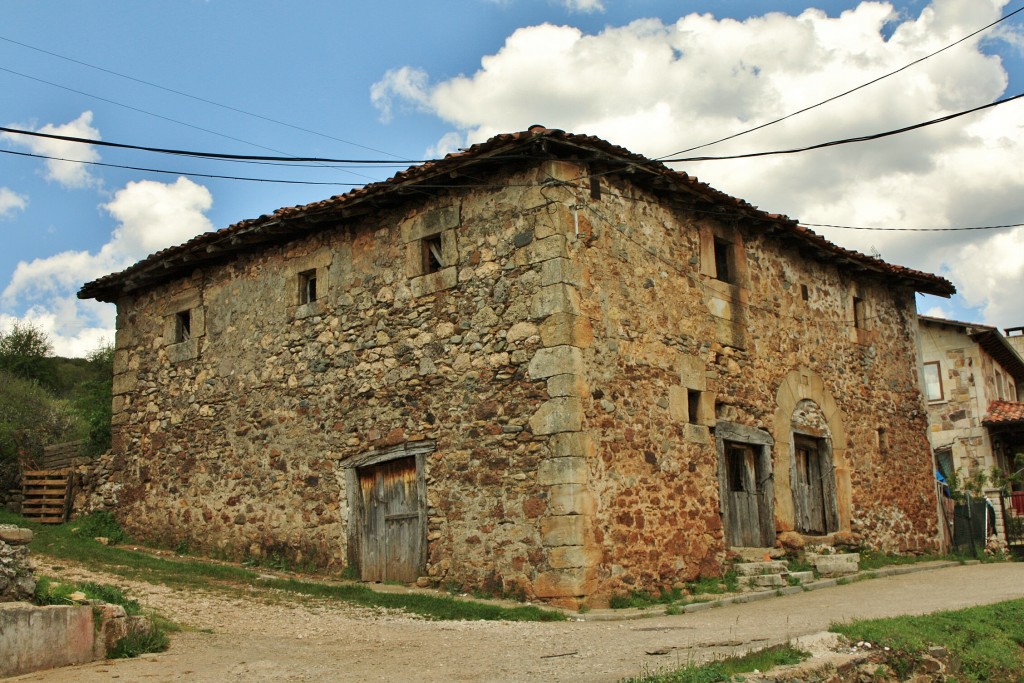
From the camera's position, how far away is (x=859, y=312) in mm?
15523

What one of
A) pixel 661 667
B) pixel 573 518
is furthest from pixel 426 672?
pixel 573 518

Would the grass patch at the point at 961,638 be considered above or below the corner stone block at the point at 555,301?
below

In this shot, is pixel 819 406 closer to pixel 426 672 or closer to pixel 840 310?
pixel 840 310

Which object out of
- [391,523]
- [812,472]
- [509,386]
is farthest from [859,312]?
[391,523]

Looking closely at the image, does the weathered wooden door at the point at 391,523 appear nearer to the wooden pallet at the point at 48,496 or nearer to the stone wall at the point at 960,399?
the wooden pallet at the point at 48,496

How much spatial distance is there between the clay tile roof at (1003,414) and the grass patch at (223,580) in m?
17.9

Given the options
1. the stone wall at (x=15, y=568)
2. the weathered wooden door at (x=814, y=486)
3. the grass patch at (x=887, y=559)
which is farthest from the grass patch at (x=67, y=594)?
the grass patch at (x=887, y=559)

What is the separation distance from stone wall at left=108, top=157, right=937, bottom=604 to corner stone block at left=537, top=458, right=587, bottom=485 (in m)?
0.02

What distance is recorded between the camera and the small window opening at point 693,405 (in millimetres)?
11480

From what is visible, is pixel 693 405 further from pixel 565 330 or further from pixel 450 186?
pixel 450 186

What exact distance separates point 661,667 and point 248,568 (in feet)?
25.0

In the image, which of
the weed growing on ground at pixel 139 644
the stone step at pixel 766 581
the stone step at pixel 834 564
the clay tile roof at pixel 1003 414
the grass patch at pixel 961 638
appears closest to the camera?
the weed growing on ground at pixel 139 644

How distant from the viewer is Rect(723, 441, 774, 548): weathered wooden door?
1209 cm

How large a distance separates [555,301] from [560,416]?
1215 mm
